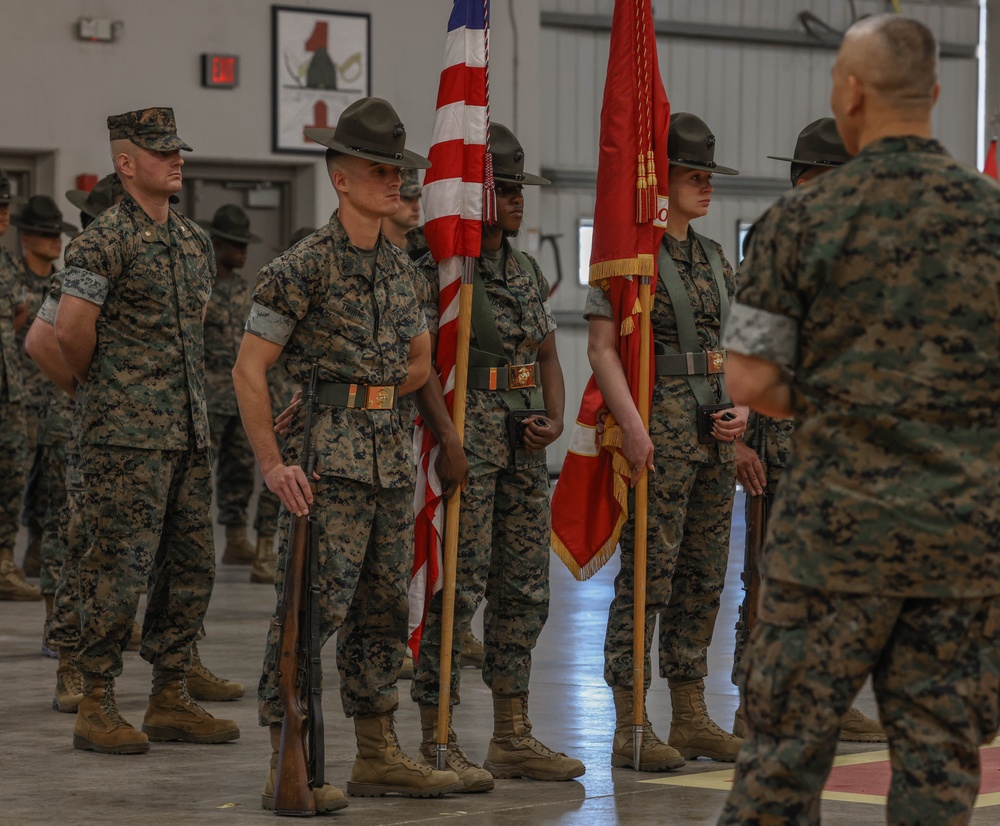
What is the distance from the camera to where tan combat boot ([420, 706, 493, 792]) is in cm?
459

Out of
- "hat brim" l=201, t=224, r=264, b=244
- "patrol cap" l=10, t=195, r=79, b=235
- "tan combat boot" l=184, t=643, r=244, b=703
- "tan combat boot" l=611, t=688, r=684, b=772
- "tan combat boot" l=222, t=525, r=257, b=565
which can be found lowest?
"tan combat boot" l=222, t=525, r=257, b=565

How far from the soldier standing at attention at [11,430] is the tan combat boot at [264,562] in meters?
1.22

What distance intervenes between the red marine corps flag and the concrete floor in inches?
27.1

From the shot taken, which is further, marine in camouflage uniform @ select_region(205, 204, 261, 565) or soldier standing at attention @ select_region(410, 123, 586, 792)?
marine in camouflage uniform @ select_region(205, 204, 261, 565)

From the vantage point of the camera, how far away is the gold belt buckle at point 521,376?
490 cm

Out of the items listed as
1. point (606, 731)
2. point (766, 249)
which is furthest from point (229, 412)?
point (766, 249)

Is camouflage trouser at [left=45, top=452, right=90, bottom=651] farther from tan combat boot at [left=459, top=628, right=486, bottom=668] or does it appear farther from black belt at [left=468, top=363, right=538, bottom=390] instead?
tan combat boot at [left=459, top=628, right=486, bottom=668]

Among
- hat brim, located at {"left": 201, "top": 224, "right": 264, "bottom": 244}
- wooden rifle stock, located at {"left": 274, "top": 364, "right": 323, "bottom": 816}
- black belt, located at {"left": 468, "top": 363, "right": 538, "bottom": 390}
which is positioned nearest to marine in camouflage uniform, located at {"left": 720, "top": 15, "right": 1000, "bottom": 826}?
wooden rifle stock, located at {"left": 274, "top": 364, "right": 323, "bottom": 816}

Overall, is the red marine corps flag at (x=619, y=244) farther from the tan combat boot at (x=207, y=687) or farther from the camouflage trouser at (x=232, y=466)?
the camouflage trouser at (x=232, y=466)

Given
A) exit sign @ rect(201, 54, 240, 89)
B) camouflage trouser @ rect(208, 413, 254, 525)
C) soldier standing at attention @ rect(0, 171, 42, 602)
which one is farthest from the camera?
exit sign @ rect(201, 54, 240, 89)

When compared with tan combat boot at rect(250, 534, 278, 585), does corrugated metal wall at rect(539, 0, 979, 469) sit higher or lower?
higher

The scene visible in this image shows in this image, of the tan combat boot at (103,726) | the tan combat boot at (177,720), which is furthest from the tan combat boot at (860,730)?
the tan combat boot at (103,726)

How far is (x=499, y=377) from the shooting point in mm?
4879

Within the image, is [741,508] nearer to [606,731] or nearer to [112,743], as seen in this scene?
[606,731]
